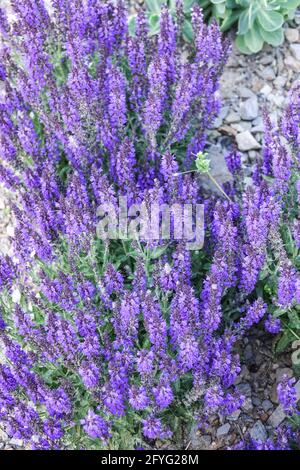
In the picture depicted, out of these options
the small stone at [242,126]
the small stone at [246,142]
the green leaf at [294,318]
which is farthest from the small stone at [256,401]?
the small stone at [242,126]

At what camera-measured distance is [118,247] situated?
16.5ft

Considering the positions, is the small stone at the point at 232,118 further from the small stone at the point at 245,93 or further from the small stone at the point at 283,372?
the small stone at the point at 283,372

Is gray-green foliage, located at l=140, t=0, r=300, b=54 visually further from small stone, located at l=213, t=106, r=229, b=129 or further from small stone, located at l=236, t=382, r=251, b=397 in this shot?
small stone, located at l=236, t=382, r=251, b=397

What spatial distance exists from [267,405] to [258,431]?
23 cm

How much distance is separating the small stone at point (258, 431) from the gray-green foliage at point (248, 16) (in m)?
3.62

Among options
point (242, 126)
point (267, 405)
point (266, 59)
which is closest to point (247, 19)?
point (266, 59)

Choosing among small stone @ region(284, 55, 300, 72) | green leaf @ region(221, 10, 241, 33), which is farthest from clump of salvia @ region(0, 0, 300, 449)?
small stone @ region(284, 55, 300, 72)

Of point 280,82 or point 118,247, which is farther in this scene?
point 280,82

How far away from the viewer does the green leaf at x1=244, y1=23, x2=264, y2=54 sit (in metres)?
6.43

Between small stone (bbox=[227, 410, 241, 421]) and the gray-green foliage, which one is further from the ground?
the gray-green foliage

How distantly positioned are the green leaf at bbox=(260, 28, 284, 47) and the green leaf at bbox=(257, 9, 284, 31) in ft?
0.52

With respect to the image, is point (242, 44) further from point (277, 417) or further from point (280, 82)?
point (277, 417)

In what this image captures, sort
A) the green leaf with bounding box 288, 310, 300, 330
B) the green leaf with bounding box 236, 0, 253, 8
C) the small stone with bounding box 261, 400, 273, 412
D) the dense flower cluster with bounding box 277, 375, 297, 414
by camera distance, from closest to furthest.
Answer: the dense flower cluster with bounding box 277, 375, 297, 414
the green leaf with bounding box 288, 310, 300, 330
the small stone with bounding box 261, 400, 273, 412
the green leaf with bounding box 236, 0, 253, 8

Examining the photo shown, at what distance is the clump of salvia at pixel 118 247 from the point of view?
397 cm
